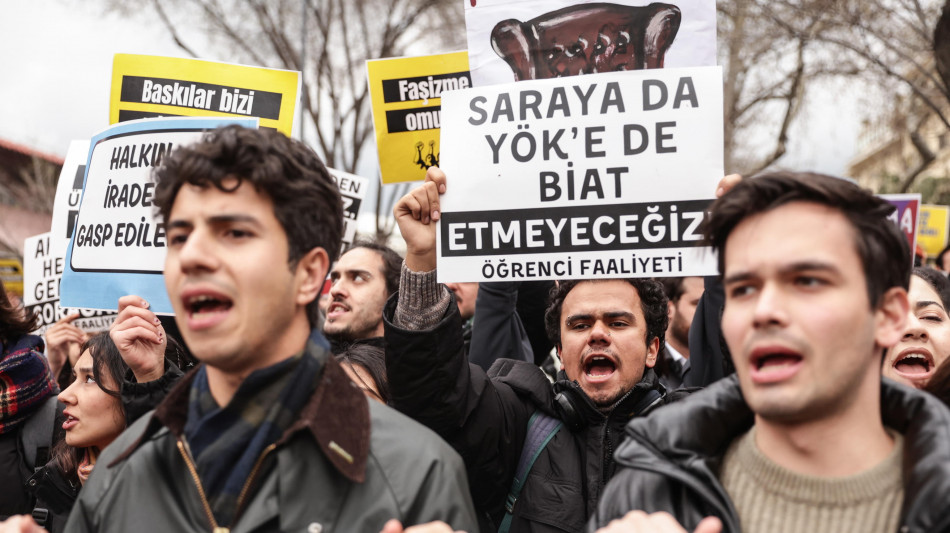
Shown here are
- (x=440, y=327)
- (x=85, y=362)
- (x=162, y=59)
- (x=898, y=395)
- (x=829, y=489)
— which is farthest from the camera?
(x=162, y=59)

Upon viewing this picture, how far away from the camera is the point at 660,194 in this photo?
3123 millimetres

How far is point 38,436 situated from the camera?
4.09m

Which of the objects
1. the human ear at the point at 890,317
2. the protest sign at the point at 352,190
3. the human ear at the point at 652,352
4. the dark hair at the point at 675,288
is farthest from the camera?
the protest sign at the point at 352,190

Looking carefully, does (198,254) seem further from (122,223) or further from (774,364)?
(122,223)

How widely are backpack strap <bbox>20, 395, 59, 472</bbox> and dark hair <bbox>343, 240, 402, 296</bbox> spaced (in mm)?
1614

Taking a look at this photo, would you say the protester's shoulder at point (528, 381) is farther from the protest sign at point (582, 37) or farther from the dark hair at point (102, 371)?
the dark hair at point (102, 371)

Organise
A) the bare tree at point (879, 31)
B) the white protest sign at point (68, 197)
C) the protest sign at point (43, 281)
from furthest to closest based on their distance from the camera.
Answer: the bare tree at point (879, 31), the protest sign at point (43, 281), the white protest sign at point (68, 197)

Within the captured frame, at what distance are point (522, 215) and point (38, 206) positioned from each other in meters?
18.6

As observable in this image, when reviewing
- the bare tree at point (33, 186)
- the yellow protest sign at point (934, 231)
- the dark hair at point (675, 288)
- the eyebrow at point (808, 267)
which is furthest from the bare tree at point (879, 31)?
the bare tree at point (33, 186)

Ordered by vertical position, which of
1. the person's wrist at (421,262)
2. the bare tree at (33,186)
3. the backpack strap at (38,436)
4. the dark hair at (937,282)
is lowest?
the backpack strap at (38,436)

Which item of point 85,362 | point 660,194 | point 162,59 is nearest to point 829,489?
point 660,194

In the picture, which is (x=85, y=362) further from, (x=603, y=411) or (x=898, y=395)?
(x=898, y=395)

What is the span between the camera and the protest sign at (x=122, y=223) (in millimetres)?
3654

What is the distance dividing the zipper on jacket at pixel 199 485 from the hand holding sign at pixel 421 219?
108 cm
